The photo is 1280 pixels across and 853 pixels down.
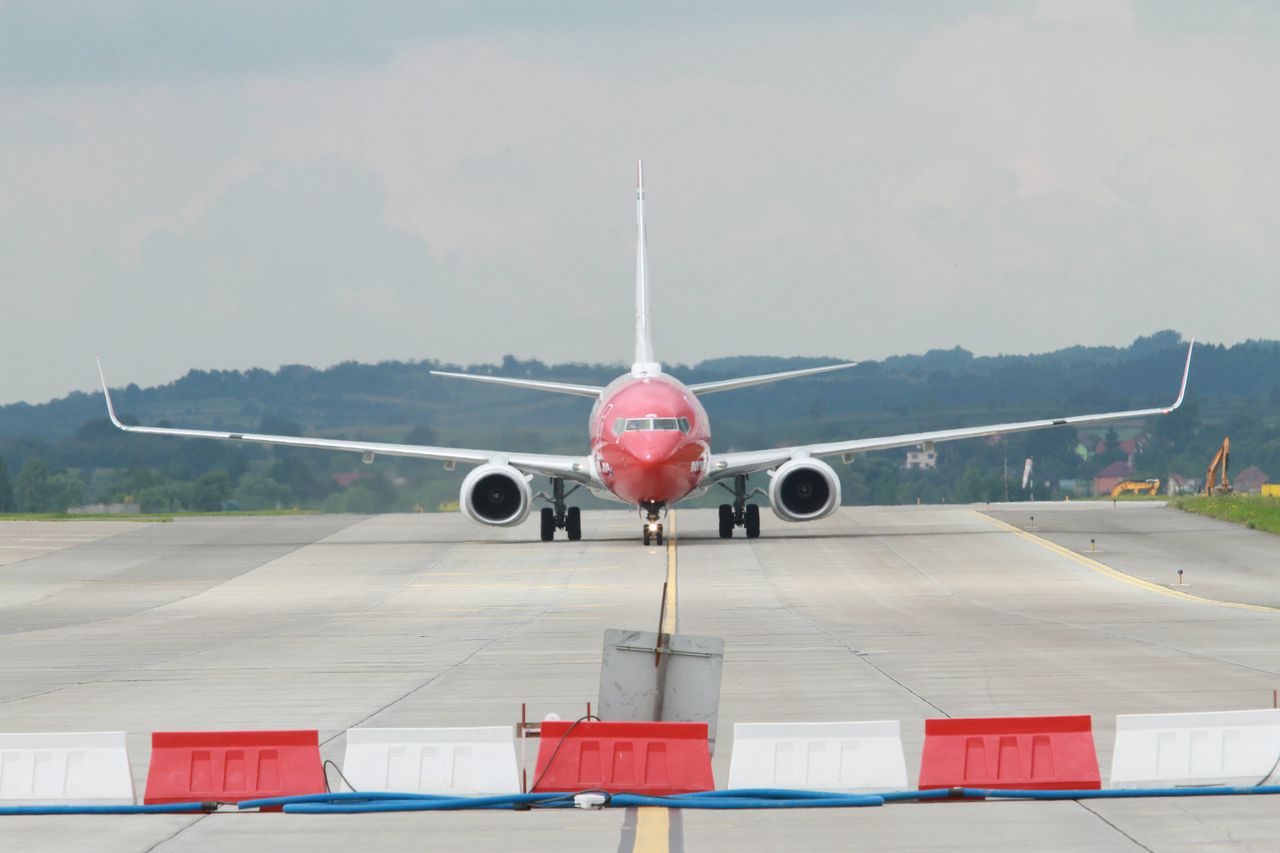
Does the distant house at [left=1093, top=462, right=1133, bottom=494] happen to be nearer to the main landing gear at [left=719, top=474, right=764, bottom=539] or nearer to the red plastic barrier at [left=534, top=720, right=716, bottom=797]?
the main landing gear at [left=719, top=474, right=764, bottom=539]

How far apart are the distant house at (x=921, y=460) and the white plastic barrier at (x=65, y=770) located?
3268 inches

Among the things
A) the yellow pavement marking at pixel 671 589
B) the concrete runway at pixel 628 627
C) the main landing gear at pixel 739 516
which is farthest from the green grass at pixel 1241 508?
the yellow pavement marking at pixel 671 589

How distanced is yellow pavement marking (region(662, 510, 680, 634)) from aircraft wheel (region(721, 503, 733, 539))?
1.28 meters

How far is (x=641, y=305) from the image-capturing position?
2085 inches

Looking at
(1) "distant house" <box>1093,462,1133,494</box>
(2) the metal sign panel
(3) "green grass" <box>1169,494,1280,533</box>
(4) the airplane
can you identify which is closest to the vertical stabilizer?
(4) the airplane

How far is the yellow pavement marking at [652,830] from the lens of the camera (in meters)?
10.9

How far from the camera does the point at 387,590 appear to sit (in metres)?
36.5

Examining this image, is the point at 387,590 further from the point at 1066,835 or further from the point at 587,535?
the point at 1066,835

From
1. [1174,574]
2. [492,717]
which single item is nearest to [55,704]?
[492,717]

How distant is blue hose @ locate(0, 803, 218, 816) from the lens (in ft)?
41.1

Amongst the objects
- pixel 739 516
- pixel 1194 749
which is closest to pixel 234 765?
pixel 1194 749

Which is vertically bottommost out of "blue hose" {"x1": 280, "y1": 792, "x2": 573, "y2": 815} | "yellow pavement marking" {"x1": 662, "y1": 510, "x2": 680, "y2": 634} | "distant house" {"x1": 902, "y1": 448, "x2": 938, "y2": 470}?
"yellow pavement marking" {"x1": 662, "y1": 510, "x2": 680, "y2": 634}

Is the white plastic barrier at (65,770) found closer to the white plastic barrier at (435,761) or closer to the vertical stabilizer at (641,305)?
the white plastic barrier at (435,761)

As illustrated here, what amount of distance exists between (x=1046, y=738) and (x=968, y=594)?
67.2ft
